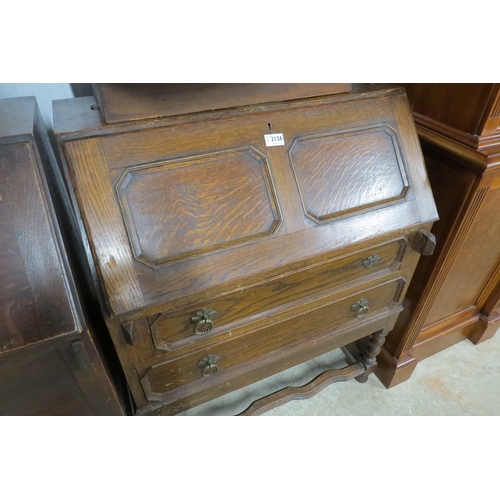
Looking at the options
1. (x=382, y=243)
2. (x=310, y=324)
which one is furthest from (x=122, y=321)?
(x=382, y=243)

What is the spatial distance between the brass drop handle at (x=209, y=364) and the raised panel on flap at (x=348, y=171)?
0.52 meters

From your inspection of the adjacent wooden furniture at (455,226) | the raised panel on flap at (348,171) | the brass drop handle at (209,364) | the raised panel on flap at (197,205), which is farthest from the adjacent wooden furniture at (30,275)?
the adjacent wooden furniture at (455,226)

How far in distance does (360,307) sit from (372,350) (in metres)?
0.39

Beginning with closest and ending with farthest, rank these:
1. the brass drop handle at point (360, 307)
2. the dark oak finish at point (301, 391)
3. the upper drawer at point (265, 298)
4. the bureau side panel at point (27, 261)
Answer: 1. the bureau side panel at point (27, 261)
2. the upper drawer at point (265, 298)
3. the brass drop handle at point (360, 307)
4. the dark oak finish at point (301, 391)

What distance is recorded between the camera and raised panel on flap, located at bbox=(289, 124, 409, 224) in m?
0.97

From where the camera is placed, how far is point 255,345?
1.16 m

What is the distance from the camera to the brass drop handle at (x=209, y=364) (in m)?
1.08

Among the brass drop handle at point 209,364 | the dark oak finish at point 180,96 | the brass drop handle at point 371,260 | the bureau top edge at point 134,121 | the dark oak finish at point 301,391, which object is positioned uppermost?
the dark oak finish at point 180,96

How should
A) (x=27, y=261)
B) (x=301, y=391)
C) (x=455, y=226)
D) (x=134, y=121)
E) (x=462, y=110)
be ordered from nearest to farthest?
(x=27, y=261) → (x=134, y=121) → (x=462, y=110) → (x=455, y=226) → (x=301, y=391)

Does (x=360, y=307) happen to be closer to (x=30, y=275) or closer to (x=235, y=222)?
(x=235, y=222)

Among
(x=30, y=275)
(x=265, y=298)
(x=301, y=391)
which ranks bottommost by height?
(x=301, y=391)

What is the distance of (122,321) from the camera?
825 mm

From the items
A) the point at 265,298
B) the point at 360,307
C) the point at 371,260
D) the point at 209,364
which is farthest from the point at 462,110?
the point at 209,364

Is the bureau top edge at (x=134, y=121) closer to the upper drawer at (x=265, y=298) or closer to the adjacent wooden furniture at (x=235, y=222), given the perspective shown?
the adjacent wooden furniture at (x=235, y=222)
